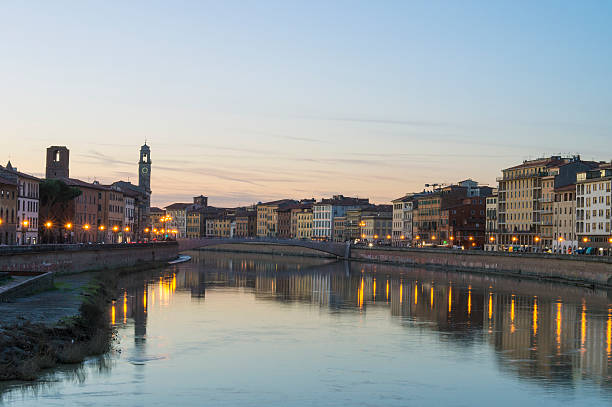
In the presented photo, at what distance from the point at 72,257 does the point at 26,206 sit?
21.8 meters

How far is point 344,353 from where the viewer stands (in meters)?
32.7

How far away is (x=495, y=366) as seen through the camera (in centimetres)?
3038

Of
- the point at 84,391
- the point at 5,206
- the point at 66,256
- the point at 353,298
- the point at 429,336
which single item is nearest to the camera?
the point at 84,391

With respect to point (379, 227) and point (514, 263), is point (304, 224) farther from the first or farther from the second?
point (514, 263)

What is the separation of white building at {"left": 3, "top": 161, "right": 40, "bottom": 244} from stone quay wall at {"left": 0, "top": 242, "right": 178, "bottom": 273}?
9.00m

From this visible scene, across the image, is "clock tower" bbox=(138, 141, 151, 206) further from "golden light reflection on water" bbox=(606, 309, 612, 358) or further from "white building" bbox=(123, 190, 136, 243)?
"golden light reflection on water" bbox=(606, 309, 612, 358)

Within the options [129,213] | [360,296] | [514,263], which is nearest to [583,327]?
[360,296]

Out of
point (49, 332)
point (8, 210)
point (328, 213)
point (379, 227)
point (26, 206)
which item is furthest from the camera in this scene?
point (328, 213)

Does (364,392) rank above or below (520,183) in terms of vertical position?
below

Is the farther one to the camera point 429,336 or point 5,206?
point 5,206

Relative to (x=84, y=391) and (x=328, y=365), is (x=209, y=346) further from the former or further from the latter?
(x=84, y=391)

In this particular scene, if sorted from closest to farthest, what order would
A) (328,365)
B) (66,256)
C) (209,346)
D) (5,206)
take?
(328,365) → (209,346) → (66,256) → (5,206)

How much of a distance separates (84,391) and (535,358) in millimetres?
15727

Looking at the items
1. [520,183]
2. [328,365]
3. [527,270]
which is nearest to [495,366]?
[328,365]
